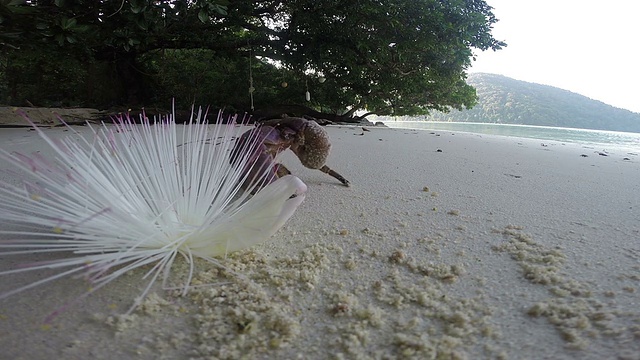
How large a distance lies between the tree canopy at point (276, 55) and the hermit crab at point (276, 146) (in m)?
3.65

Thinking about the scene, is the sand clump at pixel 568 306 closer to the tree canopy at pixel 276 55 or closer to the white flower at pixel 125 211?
the white flower at pixel 125 211

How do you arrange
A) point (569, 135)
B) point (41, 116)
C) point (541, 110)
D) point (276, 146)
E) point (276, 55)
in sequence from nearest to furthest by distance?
point (276, 146) → point (41, 116) → point (276, 55) → point (569, 135) → point (541, 110)

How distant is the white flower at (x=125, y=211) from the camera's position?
0.59 meters

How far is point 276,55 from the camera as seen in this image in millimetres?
7914

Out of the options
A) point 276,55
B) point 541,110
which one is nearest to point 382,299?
point 276,55

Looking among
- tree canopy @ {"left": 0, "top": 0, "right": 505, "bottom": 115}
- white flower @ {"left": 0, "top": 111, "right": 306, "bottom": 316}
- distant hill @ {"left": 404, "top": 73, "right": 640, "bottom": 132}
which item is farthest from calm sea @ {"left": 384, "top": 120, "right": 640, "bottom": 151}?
white flower @ {"left": 0, "top": 111, "right": 306, "bottom": 316}

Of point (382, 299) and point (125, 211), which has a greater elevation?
point (125, 211)

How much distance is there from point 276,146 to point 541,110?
20.7 m

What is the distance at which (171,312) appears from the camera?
1.76ft

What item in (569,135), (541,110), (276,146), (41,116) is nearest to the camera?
(276,146)

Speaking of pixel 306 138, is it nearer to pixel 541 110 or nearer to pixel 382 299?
pixel 382 299

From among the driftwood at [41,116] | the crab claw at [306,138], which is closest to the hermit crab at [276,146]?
the crab claw at [306,138]

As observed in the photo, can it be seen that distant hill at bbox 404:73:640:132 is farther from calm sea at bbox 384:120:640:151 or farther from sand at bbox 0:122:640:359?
sand at bbox 0:122:640:359

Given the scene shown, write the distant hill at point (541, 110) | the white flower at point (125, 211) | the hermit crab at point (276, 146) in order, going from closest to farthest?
the white flower at point (125, 211)
the hermit crab at point (276, 146)
the distant hill at point (541, 110)
